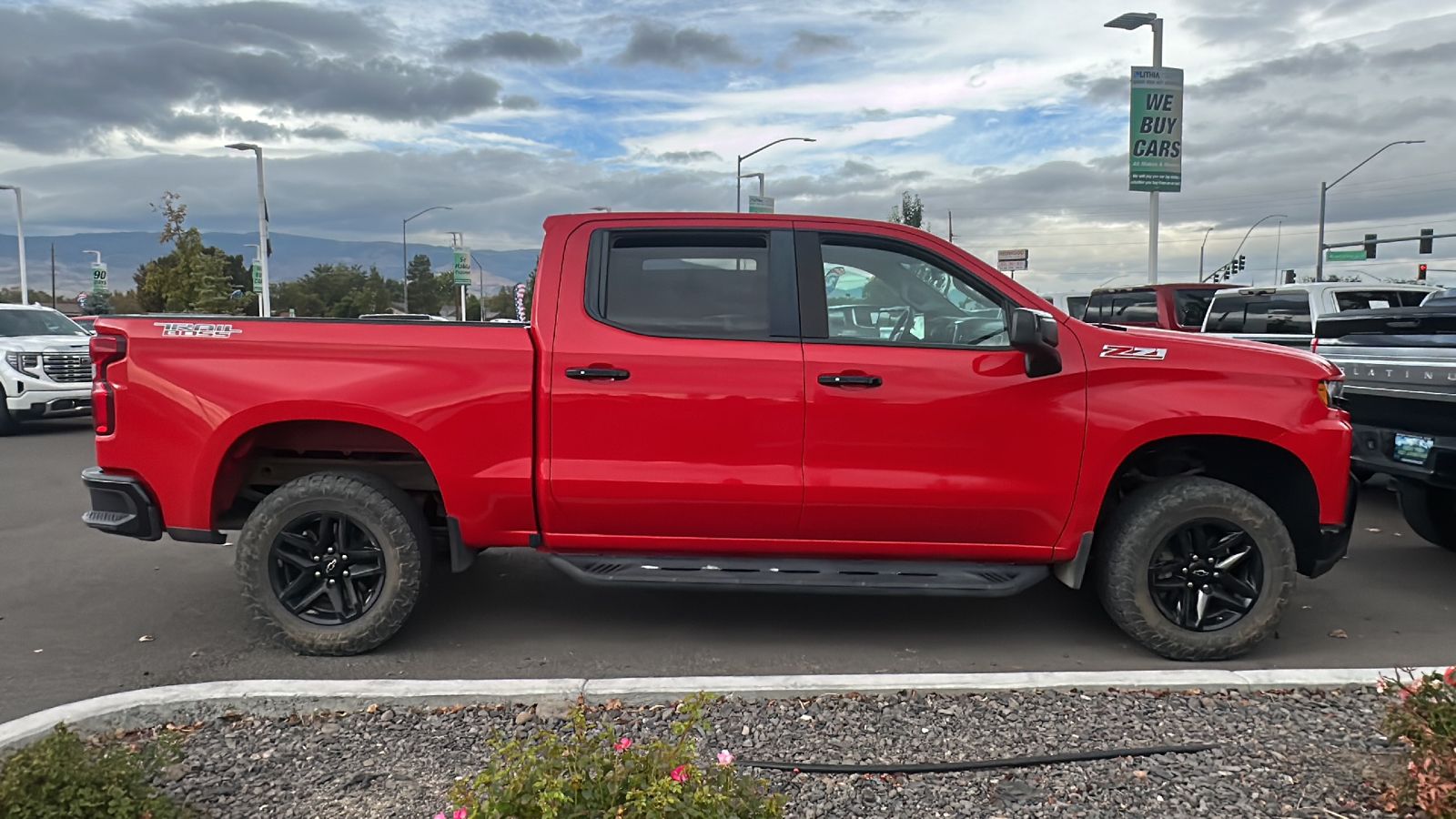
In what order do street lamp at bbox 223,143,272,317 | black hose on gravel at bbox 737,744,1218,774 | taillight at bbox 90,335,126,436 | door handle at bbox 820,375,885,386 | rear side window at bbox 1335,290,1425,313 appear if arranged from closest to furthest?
black hose on gravel at bbox 737,744,1218,774 < door handle at bbox 820,375,885,386 < taillight at bbox 90,335,126,436 < rear side window at bbox 1335,290,1425,313 < street lamp at bbox 223,143,272,317

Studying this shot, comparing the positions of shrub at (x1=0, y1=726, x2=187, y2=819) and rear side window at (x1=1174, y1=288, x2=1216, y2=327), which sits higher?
rear side window at (x1=1174, y1=288, x2=1216, y2=327)

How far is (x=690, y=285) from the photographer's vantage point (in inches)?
182

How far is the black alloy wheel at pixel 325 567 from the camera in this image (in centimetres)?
452

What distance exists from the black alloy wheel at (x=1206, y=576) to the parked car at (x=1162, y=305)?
32.6 feet

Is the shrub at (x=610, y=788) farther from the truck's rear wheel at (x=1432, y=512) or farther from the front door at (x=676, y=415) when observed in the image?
the truck's rear wheel at (x=1432, y=512)

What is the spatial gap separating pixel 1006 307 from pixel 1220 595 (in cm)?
159

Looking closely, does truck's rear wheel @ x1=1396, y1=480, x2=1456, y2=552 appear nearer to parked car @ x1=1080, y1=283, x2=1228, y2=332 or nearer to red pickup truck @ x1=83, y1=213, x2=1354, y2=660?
red pickup truck @ x1=83, y1=213, x2=1354, y2=660

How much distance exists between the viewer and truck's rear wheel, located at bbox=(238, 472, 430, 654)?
446 centimetres

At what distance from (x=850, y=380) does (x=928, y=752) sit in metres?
1.64

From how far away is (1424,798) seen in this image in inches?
107

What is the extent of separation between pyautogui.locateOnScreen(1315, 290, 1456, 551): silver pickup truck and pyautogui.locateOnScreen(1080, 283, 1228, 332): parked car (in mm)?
7431

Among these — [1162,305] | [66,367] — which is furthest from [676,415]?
[66,367]

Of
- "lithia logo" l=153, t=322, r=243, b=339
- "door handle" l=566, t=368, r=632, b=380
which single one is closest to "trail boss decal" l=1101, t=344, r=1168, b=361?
"door handle" l=566, t=368, r=632, b=380

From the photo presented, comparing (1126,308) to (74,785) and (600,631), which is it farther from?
(74,785)
